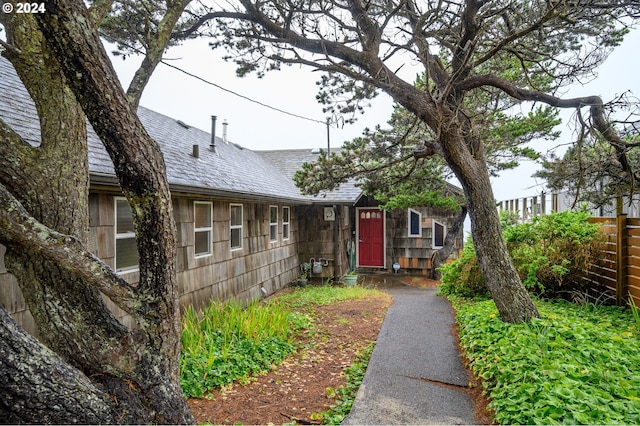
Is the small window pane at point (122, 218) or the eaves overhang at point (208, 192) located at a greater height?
the eaves overhang at point (208, 192)

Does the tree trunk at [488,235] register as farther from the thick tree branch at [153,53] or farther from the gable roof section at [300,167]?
the gable roof section at [300,167]

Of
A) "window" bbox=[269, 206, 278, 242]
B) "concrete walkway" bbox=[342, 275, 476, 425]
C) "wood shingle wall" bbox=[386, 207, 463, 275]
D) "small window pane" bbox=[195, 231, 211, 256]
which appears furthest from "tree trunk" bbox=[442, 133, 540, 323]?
"wood shingle wall" bbox=[386, 207, 463, 275]

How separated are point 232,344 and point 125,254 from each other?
1.85m

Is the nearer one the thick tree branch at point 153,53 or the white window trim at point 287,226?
the thick tree branch at point 153,53

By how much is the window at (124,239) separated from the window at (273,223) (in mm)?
4655

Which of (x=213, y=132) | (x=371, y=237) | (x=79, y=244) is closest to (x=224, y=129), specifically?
(x=213, y=132)

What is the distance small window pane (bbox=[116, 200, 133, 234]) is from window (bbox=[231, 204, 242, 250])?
9.35 ft

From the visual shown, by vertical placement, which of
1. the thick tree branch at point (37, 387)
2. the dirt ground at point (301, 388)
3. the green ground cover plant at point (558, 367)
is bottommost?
the dirt ground at point (301, 388)

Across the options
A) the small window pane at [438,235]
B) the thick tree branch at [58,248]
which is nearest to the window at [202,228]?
the thick tree branch at [58,248]

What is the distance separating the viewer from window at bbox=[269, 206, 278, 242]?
9430mm

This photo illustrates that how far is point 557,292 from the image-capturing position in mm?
6387

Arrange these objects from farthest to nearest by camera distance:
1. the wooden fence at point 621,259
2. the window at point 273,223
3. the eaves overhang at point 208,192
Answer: the window at point 273,223 < the wooden fence at point 621,259 < the eaves overhang at point 208,192

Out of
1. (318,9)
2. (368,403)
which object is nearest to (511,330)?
(368,403)

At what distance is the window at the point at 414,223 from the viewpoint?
1309cm
